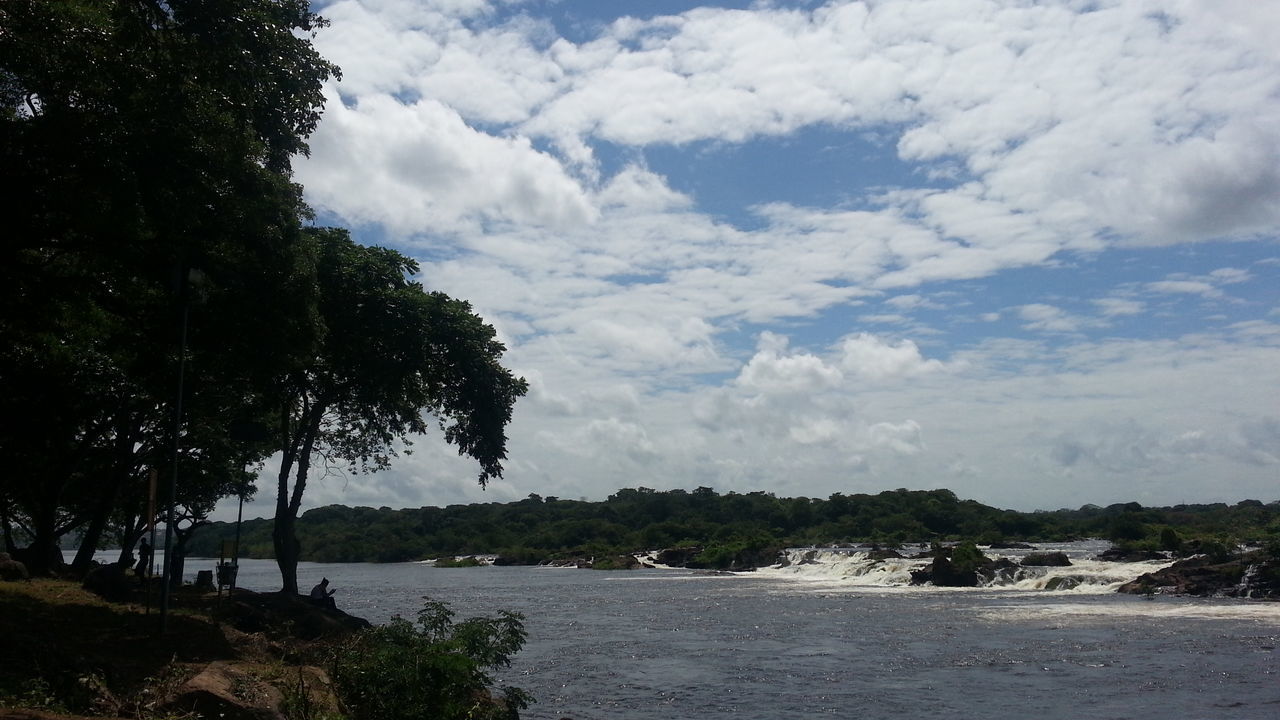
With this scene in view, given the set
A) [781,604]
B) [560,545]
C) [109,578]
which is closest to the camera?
[109,578]

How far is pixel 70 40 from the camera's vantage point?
1273 cm

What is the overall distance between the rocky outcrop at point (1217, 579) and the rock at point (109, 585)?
142ft

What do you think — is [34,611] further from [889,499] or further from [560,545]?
[889,499]

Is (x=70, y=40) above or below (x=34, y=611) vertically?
above

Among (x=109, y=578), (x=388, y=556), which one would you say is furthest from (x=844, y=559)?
(x=388, y=556)

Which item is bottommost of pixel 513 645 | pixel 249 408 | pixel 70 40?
pixel 513 645

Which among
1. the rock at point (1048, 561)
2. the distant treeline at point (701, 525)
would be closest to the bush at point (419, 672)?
the rock at point (1048, 561)

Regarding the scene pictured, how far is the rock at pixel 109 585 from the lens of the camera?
20.4m

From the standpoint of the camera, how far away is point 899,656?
1104 inches

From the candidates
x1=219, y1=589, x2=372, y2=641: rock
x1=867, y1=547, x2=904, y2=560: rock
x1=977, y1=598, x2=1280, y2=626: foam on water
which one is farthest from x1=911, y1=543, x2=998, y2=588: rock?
x1=219, y1=589, x2=372, y2=641: rock

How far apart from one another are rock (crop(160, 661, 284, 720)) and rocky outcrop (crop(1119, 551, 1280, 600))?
141 feet

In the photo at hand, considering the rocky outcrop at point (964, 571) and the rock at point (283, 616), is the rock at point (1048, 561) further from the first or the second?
the rock at point (283, 616)

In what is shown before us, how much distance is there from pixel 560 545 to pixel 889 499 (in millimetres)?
47182

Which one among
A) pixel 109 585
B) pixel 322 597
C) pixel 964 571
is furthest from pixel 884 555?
pixel 109 585
